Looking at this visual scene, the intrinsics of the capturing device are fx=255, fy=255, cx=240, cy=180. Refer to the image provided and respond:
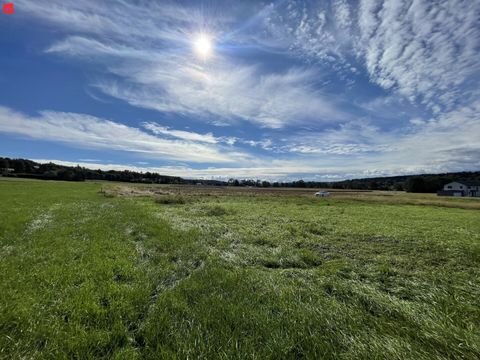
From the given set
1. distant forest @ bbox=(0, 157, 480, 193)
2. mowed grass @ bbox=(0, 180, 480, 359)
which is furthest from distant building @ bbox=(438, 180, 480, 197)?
mowed grass @ bbox=(0, 180, 480, 359)

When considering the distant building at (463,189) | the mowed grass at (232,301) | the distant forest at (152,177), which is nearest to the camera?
the mowed grass at (232,301)

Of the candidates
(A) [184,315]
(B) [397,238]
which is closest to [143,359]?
(A) [184,315]

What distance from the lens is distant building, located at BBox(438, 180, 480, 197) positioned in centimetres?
10750

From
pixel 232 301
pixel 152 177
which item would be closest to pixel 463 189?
pixel 232 301

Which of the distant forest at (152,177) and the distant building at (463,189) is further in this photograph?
the distant forest at (152,177)

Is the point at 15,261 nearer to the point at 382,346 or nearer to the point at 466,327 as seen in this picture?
the point at 382,346

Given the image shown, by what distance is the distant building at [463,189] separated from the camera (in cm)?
10750

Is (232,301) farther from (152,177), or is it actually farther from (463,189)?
(152,177)

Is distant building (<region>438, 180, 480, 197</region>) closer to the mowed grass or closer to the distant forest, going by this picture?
the distant forest

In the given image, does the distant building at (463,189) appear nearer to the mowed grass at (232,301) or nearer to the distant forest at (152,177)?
the distant forest at (152,177)

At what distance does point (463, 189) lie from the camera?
11056 cm

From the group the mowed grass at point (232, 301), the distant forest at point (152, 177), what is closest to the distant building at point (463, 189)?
the distant forest at point (152, 177)

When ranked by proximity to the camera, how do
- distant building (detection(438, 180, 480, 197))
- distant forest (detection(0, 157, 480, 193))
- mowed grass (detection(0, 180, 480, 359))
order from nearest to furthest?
mowed grass (detection(0, 180, 480, 359)) → distant building (detection(438, 180, 480, 197)) → distant forest (detection(0, 157, 480, 193))

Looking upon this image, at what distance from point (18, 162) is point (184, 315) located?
192 m
